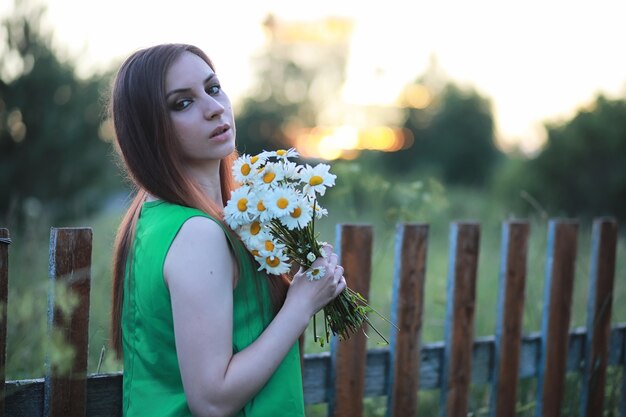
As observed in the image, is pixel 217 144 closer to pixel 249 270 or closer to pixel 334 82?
pixel 249 270

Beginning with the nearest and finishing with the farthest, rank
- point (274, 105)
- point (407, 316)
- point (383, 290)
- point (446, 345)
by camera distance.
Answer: point (407, 316)
point (446, 345)
point (383, 290)
point (274, 105)

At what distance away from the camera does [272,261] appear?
1.54 m

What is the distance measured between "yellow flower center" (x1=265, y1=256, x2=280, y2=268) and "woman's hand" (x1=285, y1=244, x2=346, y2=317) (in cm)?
11

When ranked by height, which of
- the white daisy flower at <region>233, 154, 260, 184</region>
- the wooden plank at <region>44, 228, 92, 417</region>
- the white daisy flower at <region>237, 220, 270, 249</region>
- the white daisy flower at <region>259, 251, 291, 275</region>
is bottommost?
the wooden plank at <region>44, 228, 92, 417</region>

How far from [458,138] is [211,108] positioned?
1524 centimetres

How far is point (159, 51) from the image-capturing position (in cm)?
169

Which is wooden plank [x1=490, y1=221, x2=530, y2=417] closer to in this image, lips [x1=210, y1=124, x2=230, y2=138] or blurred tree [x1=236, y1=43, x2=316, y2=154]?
lips [x1=210, y1=124, x2=230, y2=138]

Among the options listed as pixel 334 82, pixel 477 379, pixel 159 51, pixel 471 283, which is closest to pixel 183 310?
pixel 159 51

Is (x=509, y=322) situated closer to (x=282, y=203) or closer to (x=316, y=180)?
(x=316, y=180)

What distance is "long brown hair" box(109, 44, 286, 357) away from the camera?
5.34 ft

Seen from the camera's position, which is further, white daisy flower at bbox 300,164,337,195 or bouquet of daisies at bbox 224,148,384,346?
white daisy flower at bbox 300,164,337,195

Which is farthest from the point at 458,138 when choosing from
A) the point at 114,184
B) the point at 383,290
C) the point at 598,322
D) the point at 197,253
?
the point at 197,253

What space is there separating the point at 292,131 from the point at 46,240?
2411 cm

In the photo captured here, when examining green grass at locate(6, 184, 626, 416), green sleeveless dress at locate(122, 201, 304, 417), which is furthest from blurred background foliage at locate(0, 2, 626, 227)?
green sleeveless dress at locate(122, 201, 304, 417)
